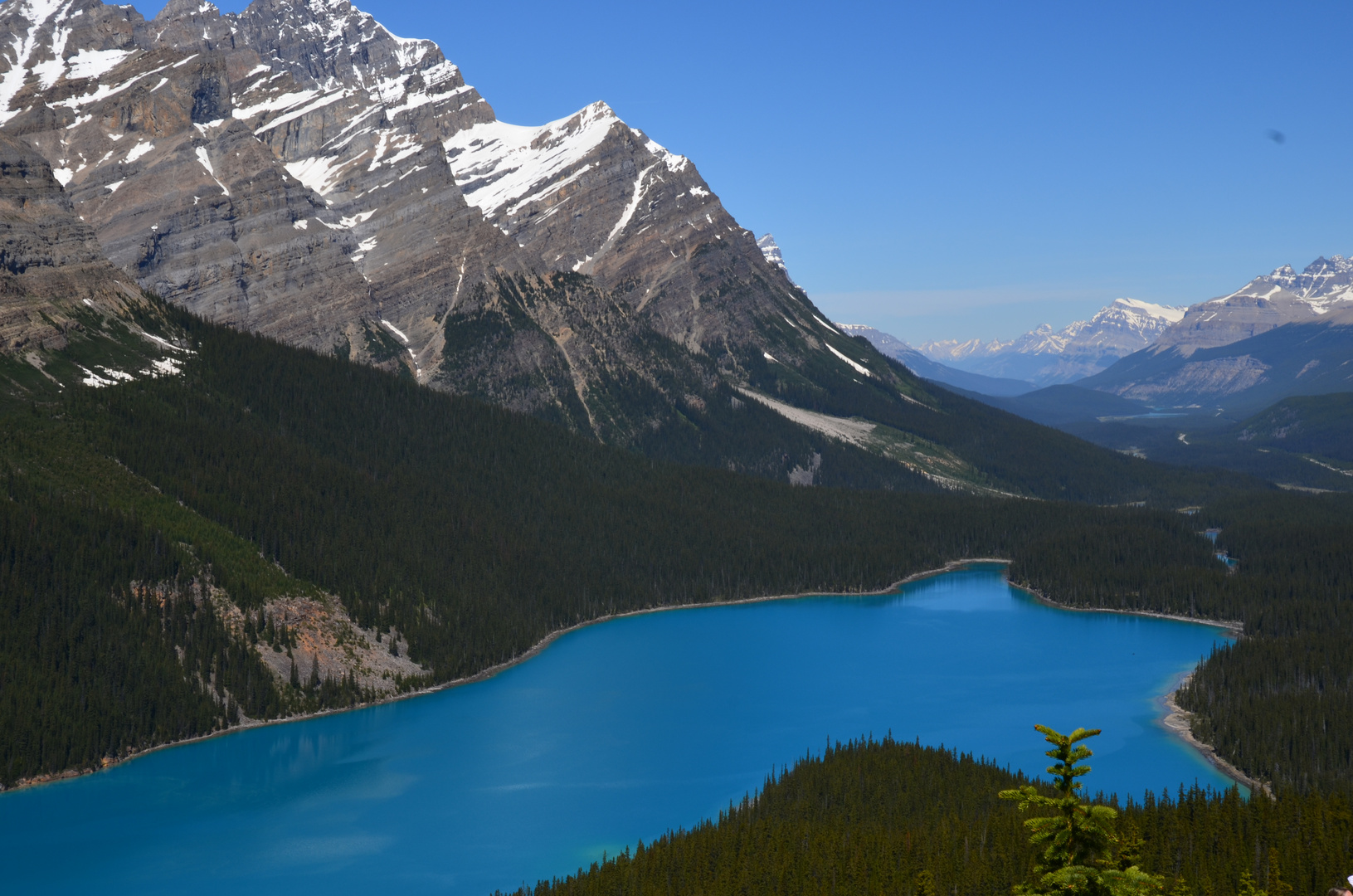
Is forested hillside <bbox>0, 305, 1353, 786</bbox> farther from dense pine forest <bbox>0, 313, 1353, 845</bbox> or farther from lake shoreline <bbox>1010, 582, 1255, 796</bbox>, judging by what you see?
lake shoreline <bbox>1010, 582, 1255, 796</bbox>

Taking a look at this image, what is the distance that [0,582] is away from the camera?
350ft

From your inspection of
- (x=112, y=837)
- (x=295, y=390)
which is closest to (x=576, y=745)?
(x=112, y=837)

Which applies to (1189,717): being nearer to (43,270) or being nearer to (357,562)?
(357,562)

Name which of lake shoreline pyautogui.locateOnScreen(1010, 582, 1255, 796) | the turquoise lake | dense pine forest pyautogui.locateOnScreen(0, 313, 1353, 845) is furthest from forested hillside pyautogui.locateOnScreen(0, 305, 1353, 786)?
the turquoise lake

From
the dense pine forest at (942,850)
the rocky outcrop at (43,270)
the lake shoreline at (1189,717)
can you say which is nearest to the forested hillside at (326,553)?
the lake shoreline at (1189,717)

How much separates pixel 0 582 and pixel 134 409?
125ft

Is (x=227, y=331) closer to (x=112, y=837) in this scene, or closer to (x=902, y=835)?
(x=112, y=837)

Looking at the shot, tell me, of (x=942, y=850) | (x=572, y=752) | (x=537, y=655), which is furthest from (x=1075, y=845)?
(x=537, y=655)

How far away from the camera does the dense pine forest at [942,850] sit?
68188 mm

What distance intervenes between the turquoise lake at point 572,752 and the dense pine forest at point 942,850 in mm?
10182

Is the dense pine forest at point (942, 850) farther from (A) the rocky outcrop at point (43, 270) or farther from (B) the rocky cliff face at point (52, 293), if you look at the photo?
(A) the rocky outcrop at point (43, 270)

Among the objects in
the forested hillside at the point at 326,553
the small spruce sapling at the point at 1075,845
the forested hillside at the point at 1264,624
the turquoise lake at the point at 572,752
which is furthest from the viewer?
the forested hillside at the point at 326,553

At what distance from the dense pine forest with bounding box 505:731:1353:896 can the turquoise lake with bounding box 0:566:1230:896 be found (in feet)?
33.4

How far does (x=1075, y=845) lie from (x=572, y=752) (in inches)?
3158
